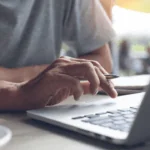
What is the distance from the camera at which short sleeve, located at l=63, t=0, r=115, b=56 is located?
4.09ft

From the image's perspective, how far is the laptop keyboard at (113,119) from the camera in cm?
54

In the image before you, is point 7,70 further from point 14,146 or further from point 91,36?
point 14,146

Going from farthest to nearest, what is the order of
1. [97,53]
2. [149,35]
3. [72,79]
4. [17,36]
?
[149,35] → [97,53] → [17,36] → [72,79]

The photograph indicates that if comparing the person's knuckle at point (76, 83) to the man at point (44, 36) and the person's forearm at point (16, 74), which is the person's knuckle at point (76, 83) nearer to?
the man at point (44, 36)

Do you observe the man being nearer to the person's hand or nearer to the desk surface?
the person's hand

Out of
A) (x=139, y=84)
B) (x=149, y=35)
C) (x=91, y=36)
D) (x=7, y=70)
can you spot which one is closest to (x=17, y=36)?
(x=7, y=70)

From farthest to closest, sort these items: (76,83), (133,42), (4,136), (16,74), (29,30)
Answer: (133,42)
(29,30)
(16,74)
(76,83)
(4,136)

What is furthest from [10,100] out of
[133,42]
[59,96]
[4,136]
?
[133,42]

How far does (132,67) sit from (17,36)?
1.55 m

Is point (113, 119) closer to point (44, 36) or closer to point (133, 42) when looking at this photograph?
point (44, 36)

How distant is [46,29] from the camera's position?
121 centimetres

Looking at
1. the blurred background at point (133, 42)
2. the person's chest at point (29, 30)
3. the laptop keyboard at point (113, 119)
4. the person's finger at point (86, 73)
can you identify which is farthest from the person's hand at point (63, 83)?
the blurred background at point (133, 42)

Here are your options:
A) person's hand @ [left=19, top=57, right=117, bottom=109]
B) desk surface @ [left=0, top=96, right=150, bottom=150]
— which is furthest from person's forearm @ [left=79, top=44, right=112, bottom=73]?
desk surface @ [left=0, top=96, right=150, bottom=150]

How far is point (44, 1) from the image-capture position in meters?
1.20
